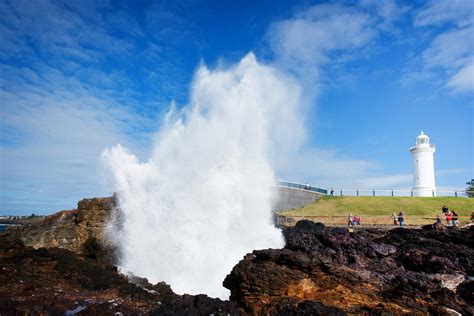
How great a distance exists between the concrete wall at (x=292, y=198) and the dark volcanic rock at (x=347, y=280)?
24226 mm

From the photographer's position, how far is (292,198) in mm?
35312

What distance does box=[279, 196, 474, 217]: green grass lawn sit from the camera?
102 feet

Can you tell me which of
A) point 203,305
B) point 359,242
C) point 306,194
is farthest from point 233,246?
point 306,194

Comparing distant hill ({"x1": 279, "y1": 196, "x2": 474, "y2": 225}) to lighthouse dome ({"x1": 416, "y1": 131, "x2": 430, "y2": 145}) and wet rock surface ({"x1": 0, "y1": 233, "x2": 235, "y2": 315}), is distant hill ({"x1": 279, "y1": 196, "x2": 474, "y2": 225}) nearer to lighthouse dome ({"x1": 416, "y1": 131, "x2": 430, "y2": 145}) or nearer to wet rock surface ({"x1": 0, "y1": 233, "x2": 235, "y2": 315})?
lighthouse dome ({"x1": 416, "y1": 131, "x2": 430, "y2": 145})

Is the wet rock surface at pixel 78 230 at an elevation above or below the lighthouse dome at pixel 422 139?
below

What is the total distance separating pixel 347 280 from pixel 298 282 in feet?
3.21

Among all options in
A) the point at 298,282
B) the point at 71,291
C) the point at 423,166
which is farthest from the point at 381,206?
the point at 71,291

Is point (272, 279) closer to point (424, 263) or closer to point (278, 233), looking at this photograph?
point (424, 263)

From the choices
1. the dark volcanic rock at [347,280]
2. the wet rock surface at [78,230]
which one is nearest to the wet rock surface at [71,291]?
the dark volcanic rock at [347,280]

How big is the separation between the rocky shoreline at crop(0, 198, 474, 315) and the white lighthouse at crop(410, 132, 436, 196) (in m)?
36.2

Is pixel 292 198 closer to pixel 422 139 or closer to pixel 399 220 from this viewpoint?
pixel 399 220

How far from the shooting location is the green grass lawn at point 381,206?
102 ft

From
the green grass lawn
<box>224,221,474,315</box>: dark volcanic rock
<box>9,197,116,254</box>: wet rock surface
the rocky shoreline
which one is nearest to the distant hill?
the green grass lawn

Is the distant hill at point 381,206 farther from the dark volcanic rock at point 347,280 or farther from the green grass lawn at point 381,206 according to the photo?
the dark volcanic rock at point 347,280
